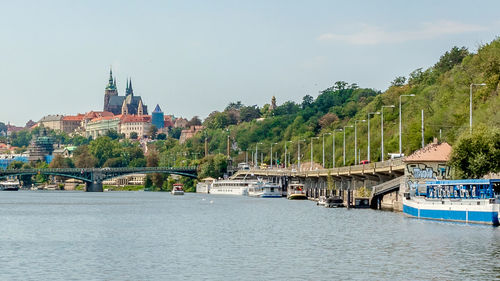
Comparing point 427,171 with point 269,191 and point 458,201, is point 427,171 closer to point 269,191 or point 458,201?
point 458,201

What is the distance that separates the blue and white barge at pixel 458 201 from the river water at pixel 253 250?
1.22 meters

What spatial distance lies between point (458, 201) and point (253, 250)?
2231 centimetres

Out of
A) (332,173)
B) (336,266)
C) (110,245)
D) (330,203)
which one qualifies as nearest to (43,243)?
(110,245)

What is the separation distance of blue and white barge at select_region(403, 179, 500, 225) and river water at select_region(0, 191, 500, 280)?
1.22 metres

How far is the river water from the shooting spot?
48688mm

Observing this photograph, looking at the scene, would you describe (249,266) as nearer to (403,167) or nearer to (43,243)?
(43,243)

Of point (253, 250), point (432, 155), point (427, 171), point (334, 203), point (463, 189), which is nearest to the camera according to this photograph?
point (253, 250)

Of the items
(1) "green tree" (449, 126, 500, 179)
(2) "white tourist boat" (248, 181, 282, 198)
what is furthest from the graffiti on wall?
(2) "white tourist boat" (248, 181, 282, 198)

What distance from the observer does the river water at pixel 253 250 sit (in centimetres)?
4869

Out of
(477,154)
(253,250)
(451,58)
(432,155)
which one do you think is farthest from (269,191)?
(253,250)

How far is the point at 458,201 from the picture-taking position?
7550cm

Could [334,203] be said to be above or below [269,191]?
below

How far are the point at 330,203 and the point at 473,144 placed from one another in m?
36.0

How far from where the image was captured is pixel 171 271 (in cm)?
4966
